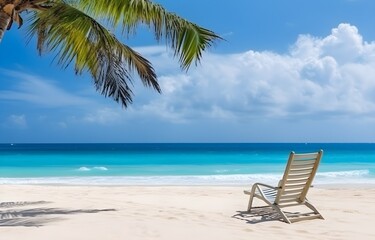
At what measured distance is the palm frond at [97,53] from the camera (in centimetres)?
621

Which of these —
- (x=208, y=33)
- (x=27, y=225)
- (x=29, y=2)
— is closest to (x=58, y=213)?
(x=27, y=225)

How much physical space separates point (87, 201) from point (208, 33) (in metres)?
3.52

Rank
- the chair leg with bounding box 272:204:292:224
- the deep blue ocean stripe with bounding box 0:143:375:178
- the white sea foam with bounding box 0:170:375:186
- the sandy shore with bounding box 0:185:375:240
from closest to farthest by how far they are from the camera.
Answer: the sandy shore with bounding box 0:185:375:240, the chair leg with bounding box 272:204:292:224, the white sea foam with bounding box 0:170:375:186, the deep blue ocean stripe with bounding box 0:143:375:178

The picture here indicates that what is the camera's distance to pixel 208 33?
266 inches

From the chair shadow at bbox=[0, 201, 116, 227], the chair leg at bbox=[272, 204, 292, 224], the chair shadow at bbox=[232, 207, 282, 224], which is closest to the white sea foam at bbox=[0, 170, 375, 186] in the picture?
the chair shadow at bbox=[232, 207, 282, 224]

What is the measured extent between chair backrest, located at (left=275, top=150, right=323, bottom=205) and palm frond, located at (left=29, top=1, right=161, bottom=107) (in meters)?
2.27

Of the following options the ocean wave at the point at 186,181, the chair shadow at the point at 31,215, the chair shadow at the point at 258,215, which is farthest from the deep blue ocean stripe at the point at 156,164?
the chair shadow at the point at 258,215

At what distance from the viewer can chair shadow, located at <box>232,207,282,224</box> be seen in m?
6.03

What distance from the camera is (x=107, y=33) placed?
638 cm

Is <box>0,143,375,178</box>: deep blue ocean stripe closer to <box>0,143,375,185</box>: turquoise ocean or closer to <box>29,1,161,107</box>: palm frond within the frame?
<box>0,143,375,185</box>: turquoise ocean

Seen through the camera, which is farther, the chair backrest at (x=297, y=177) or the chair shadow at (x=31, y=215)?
the chair backrest at (x=297, y=177)

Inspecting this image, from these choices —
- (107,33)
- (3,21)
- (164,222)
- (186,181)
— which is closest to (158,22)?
(107,33)

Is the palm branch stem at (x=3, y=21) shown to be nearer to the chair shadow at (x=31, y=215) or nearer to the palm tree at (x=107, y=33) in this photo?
the palm tree at (x=107, y=33)

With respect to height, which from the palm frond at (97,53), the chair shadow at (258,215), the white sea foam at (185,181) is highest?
the palm frond at (97,53)
